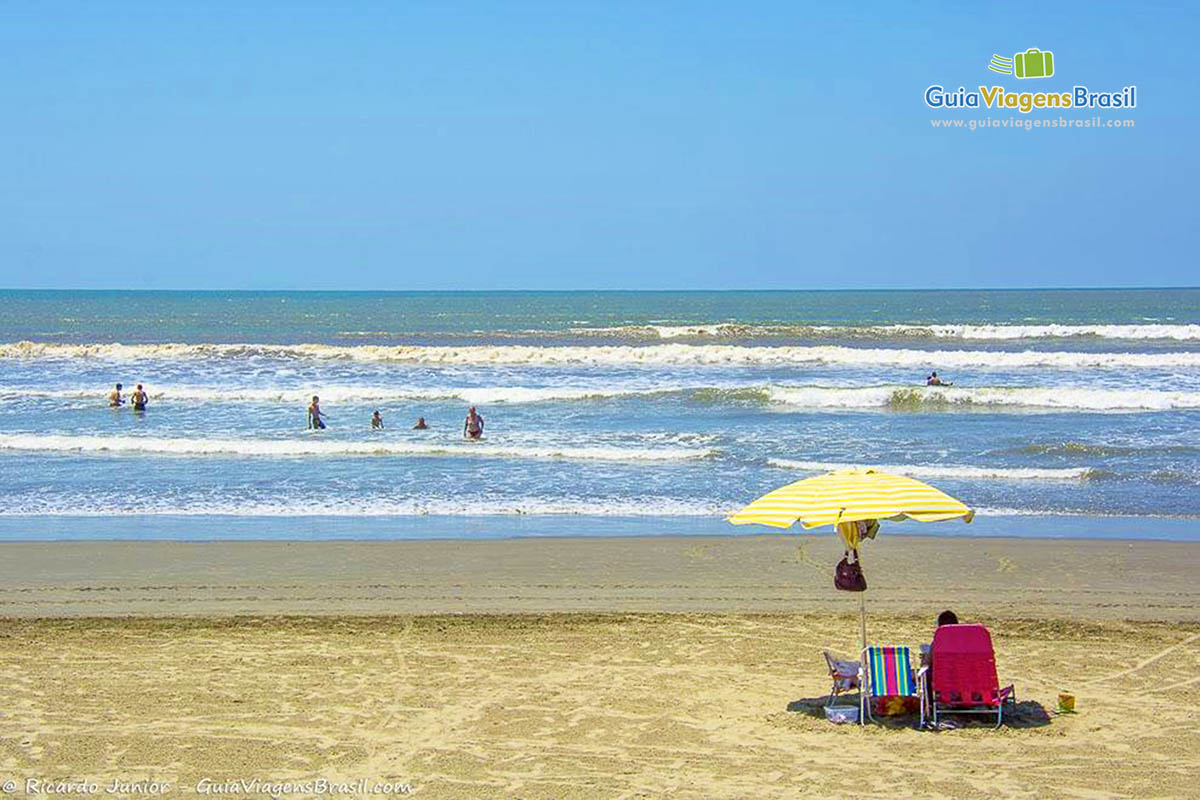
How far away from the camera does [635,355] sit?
45375mm

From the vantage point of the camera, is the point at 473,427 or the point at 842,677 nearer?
the point at 842,677

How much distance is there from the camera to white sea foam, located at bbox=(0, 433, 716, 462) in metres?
21.4

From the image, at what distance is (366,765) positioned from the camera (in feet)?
23.8

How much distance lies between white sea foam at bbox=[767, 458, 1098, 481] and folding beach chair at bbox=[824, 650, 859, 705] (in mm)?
10312

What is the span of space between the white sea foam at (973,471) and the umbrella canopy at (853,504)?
10.8 metres

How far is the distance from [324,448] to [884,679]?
627 inches

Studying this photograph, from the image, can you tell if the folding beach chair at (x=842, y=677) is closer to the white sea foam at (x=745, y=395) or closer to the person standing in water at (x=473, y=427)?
the person standing in water at (x=473, y=427)

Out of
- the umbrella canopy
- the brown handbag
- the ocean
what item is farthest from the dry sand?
the ocean

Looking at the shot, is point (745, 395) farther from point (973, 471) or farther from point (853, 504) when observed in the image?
point (853, 504)

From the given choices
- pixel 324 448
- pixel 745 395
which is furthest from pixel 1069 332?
pixel 324 448

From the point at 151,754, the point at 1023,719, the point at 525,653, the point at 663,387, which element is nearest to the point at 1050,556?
the point at 1023,719

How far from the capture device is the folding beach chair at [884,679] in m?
8.19

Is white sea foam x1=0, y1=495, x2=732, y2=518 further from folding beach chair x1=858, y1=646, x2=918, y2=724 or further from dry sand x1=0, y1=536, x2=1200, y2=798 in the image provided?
folding beach chair x1=858, y1=646, x2=918, y2=724

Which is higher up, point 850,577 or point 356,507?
point 850,577
